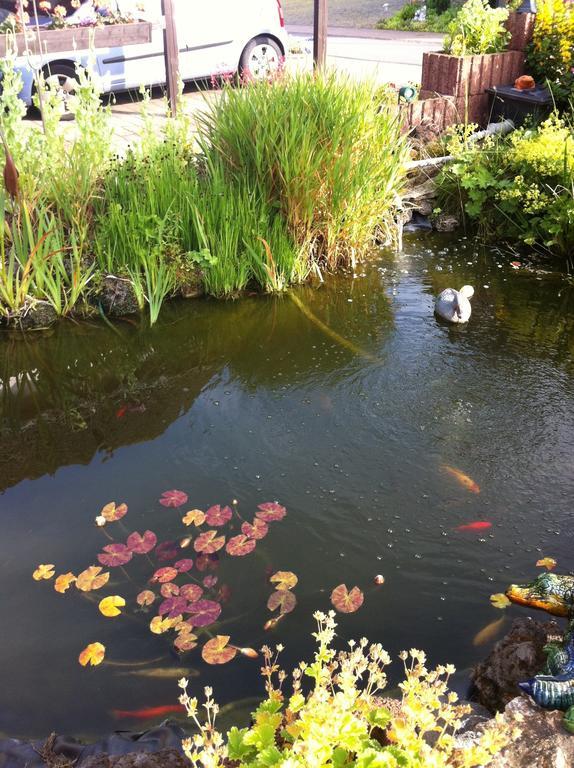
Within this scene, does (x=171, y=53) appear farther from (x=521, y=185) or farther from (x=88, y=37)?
(x=521, y=185)

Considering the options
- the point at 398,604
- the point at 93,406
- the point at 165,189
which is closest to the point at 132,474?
the point at 93,406

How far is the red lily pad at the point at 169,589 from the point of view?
285 cm

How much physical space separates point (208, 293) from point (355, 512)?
260cm

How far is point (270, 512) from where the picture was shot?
326 cm

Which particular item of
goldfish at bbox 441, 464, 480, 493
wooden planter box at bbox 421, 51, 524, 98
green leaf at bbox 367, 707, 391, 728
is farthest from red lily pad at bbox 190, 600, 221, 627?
wooden planter box at bbox 421, 51, 524, 98

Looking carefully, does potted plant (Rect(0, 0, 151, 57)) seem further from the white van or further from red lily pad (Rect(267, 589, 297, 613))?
red lily pad (Rect(267, 589, 297, 613))

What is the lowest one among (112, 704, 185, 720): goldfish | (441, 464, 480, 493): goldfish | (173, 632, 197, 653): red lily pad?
(112, 704, 185, 720): goldfish

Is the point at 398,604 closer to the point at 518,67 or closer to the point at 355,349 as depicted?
the point at 355,349

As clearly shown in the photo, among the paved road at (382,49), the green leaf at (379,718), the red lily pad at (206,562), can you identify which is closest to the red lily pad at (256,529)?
the red lily pad at (206,562)

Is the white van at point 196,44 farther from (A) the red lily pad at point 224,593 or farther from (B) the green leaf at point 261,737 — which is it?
(B) the green leaf at point 261,737

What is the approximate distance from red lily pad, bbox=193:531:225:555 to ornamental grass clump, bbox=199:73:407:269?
9.29 ft

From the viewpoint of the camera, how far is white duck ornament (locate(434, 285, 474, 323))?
4774 millimetres

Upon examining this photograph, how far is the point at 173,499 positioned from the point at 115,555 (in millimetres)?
412

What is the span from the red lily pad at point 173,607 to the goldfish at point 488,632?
1116mm
